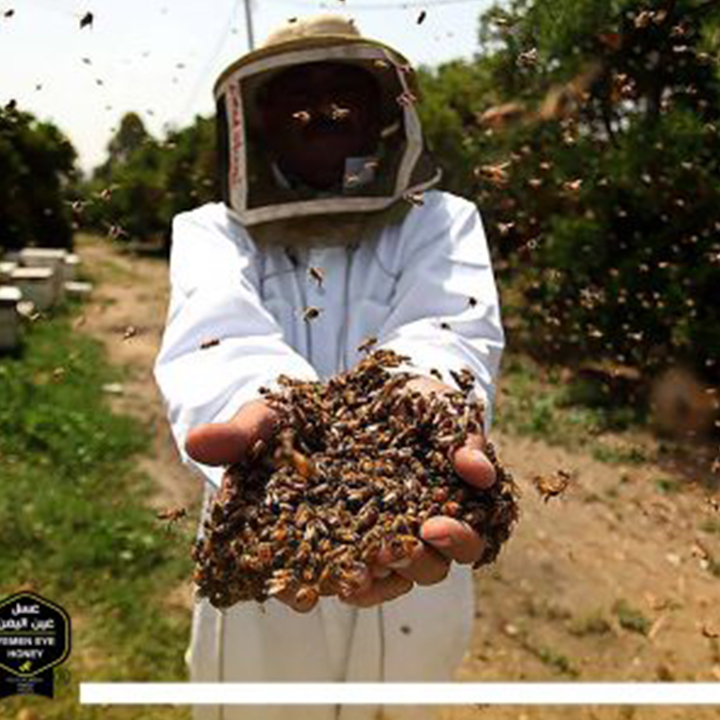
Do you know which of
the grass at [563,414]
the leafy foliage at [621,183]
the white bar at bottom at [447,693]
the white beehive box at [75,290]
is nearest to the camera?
the white bar at bottom at [447,693]

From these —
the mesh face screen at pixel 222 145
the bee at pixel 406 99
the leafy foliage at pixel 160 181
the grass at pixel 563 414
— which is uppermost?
the bee at pixel 406 99

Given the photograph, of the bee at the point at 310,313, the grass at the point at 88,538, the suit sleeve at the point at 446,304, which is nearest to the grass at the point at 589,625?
the grass at the point at 88,538

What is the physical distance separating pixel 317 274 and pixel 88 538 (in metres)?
4.01

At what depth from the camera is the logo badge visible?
9.06 feet

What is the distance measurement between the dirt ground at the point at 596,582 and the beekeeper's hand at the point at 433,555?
4.94 ft

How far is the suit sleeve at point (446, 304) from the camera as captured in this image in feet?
8.35

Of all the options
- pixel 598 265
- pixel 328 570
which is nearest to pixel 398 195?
pixel 328 570

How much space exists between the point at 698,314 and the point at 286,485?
6555 millimetres

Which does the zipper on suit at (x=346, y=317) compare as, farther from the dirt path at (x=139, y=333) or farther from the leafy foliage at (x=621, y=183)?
the leafy foliage at (x=621, y=183)

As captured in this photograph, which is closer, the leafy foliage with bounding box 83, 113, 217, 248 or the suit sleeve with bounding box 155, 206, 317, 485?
the suit sleeve with bounding box 155, 206, 317, 485

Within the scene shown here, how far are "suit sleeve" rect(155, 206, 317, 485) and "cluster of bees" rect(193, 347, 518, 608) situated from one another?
0.49 feet

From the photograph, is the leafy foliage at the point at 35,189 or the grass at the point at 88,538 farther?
the leafy foliage at the point at 35,189

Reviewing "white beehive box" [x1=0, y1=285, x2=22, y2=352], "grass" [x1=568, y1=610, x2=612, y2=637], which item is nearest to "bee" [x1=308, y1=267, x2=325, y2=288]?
"grass" [x1=568, y1=610, x2=612, y2=637]

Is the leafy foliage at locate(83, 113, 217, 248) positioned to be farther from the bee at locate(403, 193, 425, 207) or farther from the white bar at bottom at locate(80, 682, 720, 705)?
the white bar at bottom at locate(80, 682, 720, 705)
